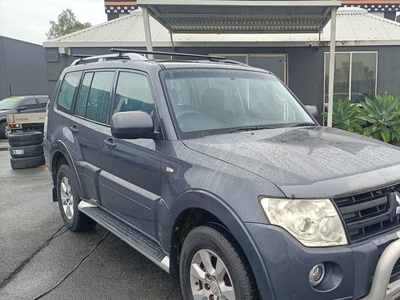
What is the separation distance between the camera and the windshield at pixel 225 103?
2.98 m

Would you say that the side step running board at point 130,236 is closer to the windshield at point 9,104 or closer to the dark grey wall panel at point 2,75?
the windshield at point 9,104

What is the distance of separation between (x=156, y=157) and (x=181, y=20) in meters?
7.48

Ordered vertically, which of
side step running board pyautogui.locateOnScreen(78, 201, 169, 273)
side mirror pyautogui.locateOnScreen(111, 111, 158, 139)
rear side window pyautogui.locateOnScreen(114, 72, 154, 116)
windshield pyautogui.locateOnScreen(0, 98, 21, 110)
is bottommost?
side step running board pyautogui.locateOnScreen(78, 201, 169, 273)

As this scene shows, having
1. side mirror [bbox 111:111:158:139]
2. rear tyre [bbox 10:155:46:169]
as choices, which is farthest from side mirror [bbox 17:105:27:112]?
side mirror [bbox 111:111:158:139]

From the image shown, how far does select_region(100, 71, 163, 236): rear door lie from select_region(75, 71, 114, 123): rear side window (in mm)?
207

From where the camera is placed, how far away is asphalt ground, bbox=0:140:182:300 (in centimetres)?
313

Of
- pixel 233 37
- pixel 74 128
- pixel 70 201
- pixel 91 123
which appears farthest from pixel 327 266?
pixel 233 37

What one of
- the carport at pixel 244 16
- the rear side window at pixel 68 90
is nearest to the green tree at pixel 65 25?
the carport at pixel 244 16

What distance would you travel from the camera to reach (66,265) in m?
3.63

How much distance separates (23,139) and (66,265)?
575 cm

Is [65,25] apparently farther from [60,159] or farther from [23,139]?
[60,159]

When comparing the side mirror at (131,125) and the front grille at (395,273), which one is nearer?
the front grille at (395,273)

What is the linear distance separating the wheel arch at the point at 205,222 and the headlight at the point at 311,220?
202mm

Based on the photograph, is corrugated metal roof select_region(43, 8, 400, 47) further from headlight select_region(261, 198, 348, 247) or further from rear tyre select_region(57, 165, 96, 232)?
headlight select_region(261, 198, 348, 247)
